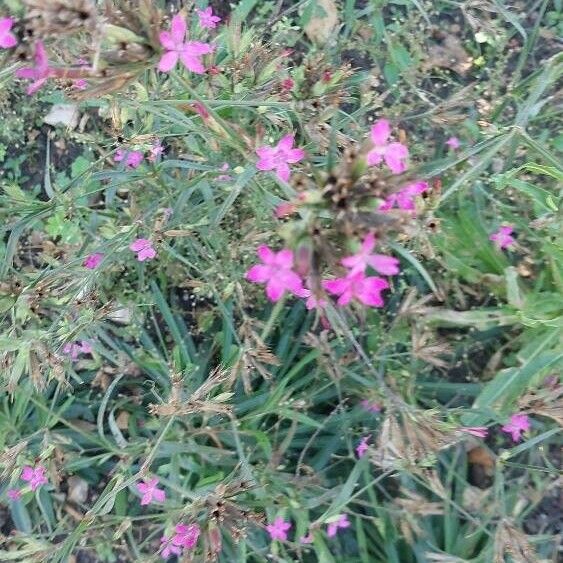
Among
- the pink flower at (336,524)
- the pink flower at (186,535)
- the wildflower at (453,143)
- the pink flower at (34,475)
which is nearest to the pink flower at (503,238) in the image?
the wildflower at (453,143)

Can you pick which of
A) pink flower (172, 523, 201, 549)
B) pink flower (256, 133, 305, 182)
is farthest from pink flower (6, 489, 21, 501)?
pink flower (256, 133, 305, 182)

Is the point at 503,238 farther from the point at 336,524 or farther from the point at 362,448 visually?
the point at 336,524

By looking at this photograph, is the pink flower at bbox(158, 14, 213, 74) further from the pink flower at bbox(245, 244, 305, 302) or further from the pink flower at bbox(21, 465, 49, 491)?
the pink flower at bbox(21, 465, 49, 491)

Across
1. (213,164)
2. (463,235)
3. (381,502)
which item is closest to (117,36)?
(213,164)

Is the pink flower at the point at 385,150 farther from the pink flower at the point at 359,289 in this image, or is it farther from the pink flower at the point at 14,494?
the pink flower at the point at 14,494

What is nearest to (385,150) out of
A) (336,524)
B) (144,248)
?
(144,248)
